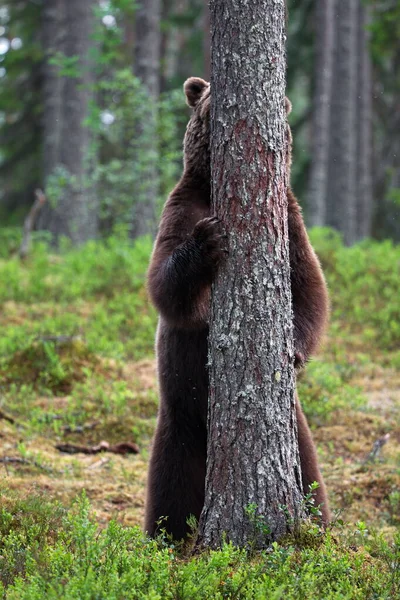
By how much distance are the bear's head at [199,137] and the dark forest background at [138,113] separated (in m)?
7.30

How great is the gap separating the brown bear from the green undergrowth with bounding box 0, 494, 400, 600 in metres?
0.83

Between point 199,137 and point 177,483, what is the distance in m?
2.30

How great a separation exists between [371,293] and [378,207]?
16.4 meters

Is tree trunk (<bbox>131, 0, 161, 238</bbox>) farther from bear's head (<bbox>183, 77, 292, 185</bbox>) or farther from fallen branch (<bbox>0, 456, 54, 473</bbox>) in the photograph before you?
bear's head (<bbox>183, 77, 292, 185</bbox>)

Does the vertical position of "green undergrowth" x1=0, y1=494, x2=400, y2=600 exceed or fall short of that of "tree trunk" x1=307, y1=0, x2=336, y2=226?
it falls short

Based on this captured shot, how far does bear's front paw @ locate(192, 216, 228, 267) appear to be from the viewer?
4.20 metres

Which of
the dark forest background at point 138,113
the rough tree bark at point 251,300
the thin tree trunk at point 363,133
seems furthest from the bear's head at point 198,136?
the thin tree trunk at point 363,133

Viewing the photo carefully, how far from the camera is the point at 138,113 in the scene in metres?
13.6

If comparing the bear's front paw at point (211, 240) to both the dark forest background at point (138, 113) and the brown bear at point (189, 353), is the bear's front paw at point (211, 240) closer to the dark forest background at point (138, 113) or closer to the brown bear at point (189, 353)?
the brown bear at point (189, 353)

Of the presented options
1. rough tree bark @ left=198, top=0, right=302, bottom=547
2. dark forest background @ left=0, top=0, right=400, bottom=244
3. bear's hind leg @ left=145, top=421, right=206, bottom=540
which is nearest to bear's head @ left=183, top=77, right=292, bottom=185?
rough tree bark @ left=198, top=0, right=302, bottom=547

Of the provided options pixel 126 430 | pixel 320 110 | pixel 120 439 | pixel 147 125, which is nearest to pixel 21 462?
pixel 120 439

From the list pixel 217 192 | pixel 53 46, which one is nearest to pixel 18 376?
pixel 217 192

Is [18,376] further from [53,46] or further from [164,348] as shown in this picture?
[53,46]

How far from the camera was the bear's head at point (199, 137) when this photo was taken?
5.13 m
